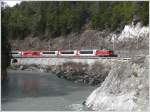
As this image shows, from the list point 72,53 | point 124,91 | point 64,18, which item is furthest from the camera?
point 64,18

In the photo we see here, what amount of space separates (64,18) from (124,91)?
69904mm

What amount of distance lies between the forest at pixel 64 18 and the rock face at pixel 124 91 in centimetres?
5764

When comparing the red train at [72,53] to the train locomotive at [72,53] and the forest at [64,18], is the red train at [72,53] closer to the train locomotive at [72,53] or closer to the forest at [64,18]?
the train locomotive at [72,53]

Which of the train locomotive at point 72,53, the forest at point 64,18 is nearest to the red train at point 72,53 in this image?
the train locomotive at point 72,53

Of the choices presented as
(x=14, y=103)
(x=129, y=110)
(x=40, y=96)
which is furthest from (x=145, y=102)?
(x=40, y=96)

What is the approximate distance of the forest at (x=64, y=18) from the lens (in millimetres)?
79250

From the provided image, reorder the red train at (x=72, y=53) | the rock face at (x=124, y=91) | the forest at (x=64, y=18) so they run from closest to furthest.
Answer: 1. the rock face at (x=124, y=91)
2. the red train at (x=72, y=53)
3. the forest at (x=64, y=18)

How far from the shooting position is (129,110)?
16484 mm

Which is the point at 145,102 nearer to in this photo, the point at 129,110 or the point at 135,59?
the point at 129,110

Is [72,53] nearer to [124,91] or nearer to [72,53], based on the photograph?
[72,53]

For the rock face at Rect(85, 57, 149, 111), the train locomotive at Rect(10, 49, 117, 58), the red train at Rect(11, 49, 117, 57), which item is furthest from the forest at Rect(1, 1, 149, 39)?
the rock face at Rect(85, 57, 149, 111)

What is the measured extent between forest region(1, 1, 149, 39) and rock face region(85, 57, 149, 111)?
189ft

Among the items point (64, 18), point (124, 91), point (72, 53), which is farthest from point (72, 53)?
point (124, 91)

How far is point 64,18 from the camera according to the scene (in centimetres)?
8694
